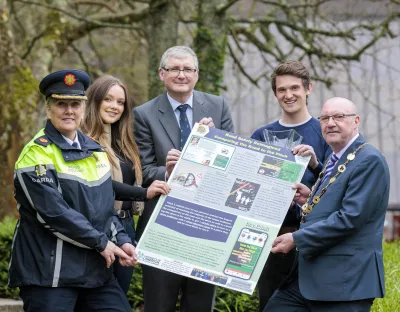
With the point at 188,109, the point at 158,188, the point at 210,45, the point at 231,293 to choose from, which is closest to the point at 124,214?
the point at 158,188

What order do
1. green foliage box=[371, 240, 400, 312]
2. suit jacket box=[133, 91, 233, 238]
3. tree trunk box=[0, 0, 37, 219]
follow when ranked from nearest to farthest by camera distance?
1. suit jacket box=[133, 91, 233, 238]
2. green foliage box=[371, 240, 400, 312]
3. tree trunk box=[0, 0, 37, 219]

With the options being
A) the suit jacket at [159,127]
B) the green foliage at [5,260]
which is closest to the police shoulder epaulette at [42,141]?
the suit jacket at [159,127]

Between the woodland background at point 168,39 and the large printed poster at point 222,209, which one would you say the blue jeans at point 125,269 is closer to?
the large printed poster at point 222,209

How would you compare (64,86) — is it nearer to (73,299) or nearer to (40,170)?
(40,170)

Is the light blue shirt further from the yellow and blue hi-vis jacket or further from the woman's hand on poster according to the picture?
the yellow and blue hi-vis jacket

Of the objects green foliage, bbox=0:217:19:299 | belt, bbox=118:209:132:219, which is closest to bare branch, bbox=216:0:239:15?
green foliage, bbox=0:217:19:299

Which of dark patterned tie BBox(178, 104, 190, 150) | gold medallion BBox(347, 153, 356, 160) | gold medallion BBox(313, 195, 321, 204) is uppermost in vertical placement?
dark patterned tie BBox(178, 104, 190, 150)

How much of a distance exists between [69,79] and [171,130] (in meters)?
1.04

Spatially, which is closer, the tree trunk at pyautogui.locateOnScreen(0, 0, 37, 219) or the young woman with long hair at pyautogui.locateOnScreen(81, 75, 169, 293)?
the young woman with long hair at pyautogui.locateOnScreen(81, 75, 169, 293)

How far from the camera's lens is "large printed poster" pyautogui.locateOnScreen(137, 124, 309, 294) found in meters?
4.91

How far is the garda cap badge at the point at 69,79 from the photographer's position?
4660 mm

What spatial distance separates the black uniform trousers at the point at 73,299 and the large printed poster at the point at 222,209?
32 centimetres

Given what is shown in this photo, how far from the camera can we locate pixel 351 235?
4.46 meters

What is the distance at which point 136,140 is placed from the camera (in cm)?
559
